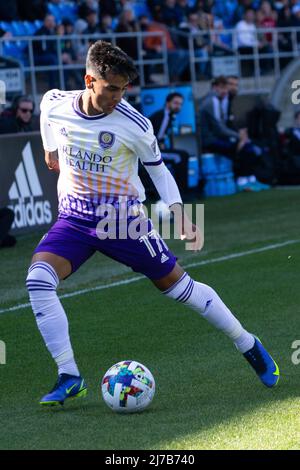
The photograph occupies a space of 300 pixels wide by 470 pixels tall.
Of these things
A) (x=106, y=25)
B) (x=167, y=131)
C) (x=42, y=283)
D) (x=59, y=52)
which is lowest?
(x=167, y=131)

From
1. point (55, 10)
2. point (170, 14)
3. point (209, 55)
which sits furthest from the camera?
point (170, 14)

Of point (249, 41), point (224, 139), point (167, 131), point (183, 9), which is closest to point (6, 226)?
point (167, 131)

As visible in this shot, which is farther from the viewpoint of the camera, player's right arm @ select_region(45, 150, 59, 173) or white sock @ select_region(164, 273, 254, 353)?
player's right arm @ select_region(45, 150, 59, 173)

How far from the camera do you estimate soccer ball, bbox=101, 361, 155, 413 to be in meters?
6.08

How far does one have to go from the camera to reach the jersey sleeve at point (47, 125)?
661 centimetres

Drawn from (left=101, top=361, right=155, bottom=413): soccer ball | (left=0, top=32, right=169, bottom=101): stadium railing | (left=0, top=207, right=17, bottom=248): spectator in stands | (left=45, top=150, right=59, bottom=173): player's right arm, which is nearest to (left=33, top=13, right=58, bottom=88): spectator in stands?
(left=0, top=32, right=169, bottom=101): stadium railing

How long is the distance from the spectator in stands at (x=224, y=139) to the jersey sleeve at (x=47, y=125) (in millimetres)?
12797

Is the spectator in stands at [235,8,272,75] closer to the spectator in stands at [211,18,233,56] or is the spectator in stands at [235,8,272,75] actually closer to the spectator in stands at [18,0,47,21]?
the spectator in stands at [211,18,233,56]

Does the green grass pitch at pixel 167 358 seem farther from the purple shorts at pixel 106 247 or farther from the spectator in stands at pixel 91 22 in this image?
the spectator in stands at pixel 91 22

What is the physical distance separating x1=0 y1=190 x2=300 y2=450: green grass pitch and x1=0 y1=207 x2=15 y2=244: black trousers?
24 centimetres

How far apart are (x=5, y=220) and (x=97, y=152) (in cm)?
691

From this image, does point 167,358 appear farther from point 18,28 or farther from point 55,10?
point 55,10

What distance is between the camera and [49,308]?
245 inches
